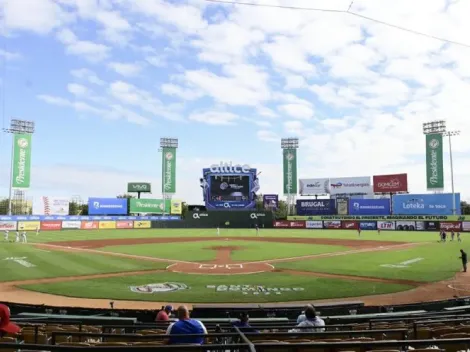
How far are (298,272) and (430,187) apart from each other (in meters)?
60.3

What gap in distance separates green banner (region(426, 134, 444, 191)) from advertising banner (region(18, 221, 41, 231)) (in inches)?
2732

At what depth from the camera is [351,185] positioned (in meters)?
105

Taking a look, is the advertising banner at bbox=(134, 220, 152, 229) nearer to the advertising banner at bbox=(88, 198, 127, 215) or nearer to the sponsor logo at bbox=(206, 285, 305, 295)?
the advertising banner at bbox=(88, 198, 127, 215)

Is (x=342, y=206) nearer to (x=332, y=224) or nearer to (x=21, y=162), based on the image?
(x=332, y=224)

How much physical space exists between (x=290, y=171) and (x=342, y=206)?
15.2 meters

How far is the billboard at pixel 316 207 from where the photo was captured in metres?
91.3

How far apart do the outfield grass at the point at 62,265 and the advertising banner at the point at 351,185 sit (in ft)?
264

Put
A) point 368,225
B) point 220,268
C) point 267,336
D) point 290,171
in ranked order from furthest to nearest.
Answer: point 290,171 → point 368,225 → point 220,268 → point 267,336

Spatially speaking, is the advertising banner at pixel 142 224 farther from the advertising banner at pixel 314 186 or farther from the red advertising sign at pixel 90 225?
the advertising banner at pixel 314 186

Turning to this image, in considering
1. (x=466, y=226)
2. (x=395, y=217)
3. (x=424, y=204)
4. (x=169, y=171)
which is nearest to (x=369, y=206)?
(x=395, y=217)

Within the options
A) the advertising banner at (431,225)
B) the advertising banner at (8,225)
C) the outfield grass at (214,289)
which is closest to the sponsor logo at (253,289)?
the outfield grass at (214,289)

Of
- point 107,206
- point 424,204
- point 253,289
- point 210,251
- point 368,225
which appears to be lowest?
point 253,289

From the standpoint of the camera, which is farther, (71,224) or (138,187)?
(138,187)

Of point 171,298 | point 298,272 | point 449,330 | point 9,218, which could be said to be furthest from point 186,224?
point 449,330
